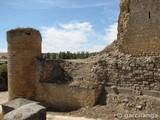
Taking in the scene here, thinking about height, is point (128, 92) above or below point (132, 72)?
below

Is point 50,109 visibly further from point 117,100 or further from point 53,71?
point 117,100

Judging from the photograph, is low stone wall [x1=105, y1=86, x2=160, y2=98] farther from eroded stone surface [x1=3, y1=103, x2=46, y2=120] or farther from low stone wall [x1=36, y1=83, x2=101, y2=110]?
eroded stone surface [x1=3, y1=103, x2=46, y2=120]

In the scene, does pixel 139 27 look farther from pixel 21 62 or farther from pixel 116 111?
pixel 21 62

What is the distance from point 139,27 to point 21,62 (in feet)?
22.2

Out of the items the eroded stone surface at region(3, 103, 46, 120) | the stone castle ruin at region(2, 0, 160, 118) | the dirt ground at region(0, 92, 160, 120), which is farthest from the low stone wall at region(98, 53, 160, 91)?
the eroded stone surface at region(3, 103, 46, 120)

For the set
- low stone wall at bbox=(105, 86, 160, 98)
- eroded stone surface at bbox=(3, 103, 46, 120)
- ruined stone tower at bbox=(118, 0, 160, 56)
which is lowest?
eroded stone surface at bbox=(3, 103, 46, 120)

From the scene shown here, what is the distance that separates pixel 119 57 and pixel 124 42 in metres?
3.18

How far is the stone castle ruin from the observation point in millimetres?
13008

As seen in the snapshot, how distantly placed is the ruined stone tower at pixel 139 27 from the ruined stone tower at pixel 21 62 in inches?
205

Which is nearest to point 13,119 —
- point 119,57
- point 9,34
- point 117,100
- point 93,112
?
point 93,112

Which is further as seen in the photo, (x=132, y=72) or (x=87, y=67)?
(x=87, y=67)

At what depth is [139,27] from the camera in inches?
608

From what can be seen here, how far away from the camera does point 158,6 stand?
47.5ft

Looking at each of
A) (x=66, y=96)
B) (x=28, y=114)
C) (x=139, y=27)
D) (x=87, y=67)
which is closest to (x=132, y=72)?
(x=87, y=67)
